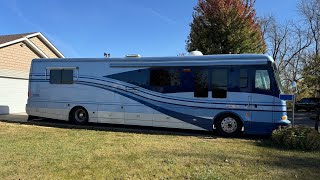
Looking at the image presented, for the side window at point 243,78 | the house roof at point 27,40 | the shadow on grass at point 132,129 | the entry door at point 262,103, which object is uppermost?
the house roof at point 27,40

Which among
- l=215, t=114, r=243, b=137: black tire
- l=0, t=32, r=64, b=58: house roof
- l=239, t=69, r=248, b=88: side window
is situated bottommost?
l=215, t=114, r=243, b=137: black tire

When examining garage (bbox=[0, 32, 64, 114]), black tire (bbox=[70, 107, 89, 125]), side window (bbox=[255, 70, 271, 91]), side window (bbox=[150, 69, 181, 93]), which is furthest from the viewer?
garage (bbox=[0, 32, 64, 114])

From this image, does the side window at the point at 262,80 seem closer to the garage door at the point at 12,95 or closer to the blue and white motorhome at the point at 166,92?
the blue and white motorhome at the point at 166,92

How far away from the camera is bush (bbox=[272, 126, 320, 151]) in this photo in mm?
9352

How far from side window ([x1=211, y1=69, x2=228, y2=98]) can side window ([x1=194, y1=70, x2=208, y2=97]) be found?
0.26 metres

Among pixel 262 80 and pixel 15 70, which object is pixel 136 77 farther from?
pixel 15 70

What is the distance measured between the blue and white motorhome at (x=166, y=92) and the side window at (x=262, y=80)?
3 cm

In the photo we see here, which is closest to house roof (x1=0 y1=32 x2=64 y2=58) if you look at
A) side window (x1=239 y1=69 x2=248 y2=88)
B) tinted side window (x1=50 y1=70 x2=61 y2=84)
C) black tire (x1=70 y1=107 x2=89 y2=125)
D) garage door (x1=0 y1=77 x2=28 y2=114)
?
garage door (x1=0 y1=77 x2=28 y2=114)

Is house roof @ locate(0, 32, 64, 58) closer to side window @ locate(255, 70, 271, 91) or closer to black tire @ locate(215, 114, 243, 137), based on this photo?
black tire @ locate(215, 114, 243, 137)

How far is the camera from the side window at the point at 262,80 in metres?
11.4

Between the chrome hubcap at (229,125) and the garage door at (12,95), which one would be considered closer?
the chrome hubcap at (229,125)

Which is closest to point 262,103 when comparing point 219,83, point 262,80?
point 262,80

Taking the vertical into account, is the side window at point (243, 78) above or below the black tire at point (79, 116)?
above

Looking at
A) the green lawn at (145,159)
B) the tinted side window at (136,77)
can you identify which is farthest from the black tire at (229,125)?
the tinted side window at (136,77)
